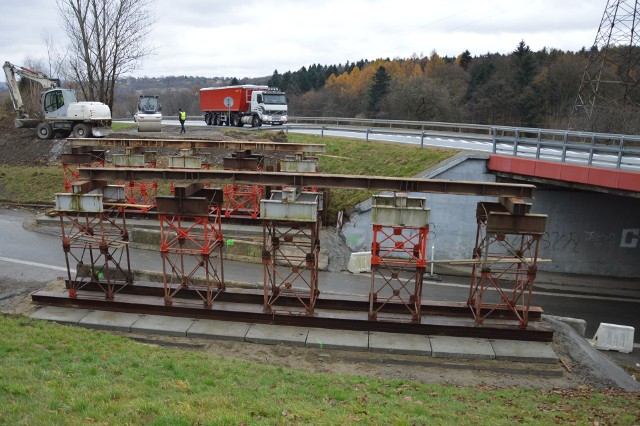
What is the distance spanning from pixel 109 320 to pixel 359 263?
10.5m

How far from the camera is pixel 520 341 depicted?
1488cm

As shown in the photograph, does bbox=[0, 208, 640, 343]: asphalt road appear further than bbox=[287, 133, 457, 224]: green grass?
No

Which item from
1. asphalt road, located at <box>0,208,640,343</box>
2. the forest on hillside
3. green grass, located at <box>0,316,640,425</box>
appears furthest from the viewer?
the forest on hillside

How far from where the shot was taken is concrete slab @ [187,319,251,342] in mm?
14695

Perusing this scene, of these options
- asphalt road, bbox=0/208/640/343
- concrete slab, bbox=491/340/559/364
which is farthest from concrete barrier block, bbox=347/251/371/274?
concrete slab, bbox=491/340/559/364

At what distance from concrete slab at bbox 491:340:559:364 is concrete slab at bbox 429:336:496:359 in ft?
0.85

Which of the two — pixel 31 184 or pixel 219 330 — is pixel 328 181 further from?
pixel 31 184

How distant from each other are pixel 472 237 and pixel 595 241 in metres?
5.76

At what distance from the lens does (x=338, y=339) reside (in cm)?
1465

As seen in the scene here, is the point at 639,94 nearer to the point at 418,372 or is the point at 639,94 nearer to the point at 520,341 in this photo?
the point at 520,341

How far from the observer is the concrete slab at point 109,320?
1509 centimetres

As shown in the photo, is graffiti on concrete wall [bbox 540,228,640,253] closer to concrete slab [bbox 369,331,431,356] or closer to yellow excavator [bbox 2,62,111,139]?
concrete slab [bbox 369,331,431,356]

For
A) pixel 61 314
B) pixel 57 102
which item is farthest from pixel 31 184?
pixel 61 314

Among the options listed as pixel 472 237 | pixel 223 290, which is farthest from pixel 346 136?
pixel 223 290
